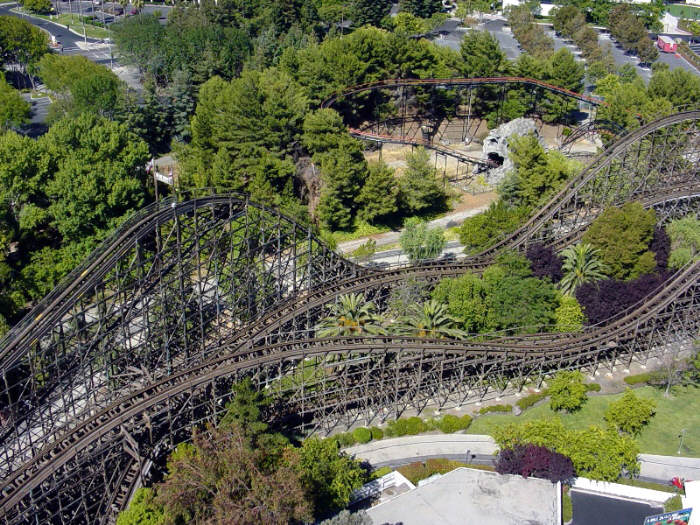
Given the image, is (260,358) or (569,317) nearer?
(260,358)

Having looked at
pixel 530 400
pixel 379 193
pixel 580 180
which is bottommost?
pixel 530 400

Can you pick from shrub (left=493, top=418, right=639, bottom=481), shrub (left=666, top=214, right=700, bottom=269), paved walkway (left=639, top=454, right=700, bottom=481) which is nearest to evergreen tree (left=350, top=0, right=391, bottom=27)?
shrub (left=666, top=214, right=700, bottom=269)

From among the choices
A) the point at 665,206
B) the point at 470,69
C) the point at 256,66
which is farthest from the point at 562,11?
the point at 665,206

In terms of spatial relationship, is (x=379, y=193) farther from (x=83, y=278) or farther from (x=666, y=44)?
(x=666, y=44)

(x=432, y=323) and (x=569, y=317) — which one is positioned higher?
(x=432, y=323)

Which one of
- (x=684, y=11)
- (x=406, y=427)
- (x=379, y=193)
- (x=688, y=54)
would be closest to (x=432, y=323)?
(x=406, y=427)

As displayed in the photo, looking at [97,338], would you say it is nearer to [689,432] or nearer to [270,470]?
[270,470]
